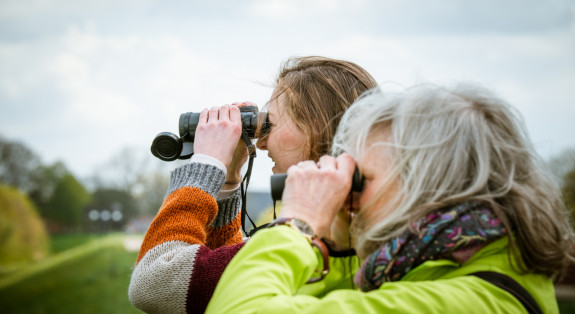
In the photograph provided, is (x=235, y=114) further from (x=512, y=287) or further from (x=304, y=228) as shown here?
(x=512, y=287)

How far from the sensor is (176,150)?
2088 mm

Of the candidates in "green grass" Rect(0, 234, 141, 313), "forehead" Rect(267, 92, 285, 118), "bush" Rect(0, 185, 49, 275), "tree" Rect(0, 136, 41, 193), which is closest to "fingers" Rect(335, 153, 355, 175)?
"forehead" Rect(267, 92, 285, 118)

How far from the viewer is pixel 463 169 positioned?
3.90 ft

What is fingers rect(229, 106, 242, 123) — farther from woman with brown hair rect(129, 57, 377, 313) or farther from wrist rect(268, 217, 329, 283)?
wrist rect(268, 217, 329, 283)

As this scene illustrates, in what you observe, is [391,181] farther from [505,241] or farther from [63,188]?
[63,188]

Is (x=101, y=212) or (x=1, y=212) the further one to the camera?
(x=101, y=212)

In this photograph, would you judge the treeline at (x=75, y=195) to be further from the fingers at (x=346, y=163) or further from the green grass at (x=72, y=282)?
the fingers at (x=346, y=163)

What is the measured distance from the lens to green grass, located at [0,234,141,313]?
1584 cm

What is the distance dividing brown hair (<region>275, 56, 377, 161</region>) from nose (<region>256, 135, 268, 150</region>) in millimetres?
148

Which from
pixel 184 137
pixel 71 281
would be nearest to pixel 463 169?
pixel 184 137

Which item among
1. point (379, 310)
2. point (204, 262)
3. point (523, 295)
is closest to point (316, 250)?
point (379, 310)

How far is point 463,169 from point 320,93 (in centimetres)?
89

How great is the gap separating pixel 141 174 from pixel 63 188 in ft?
9.95

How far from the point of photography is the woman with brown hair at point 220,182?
5.30 feet
